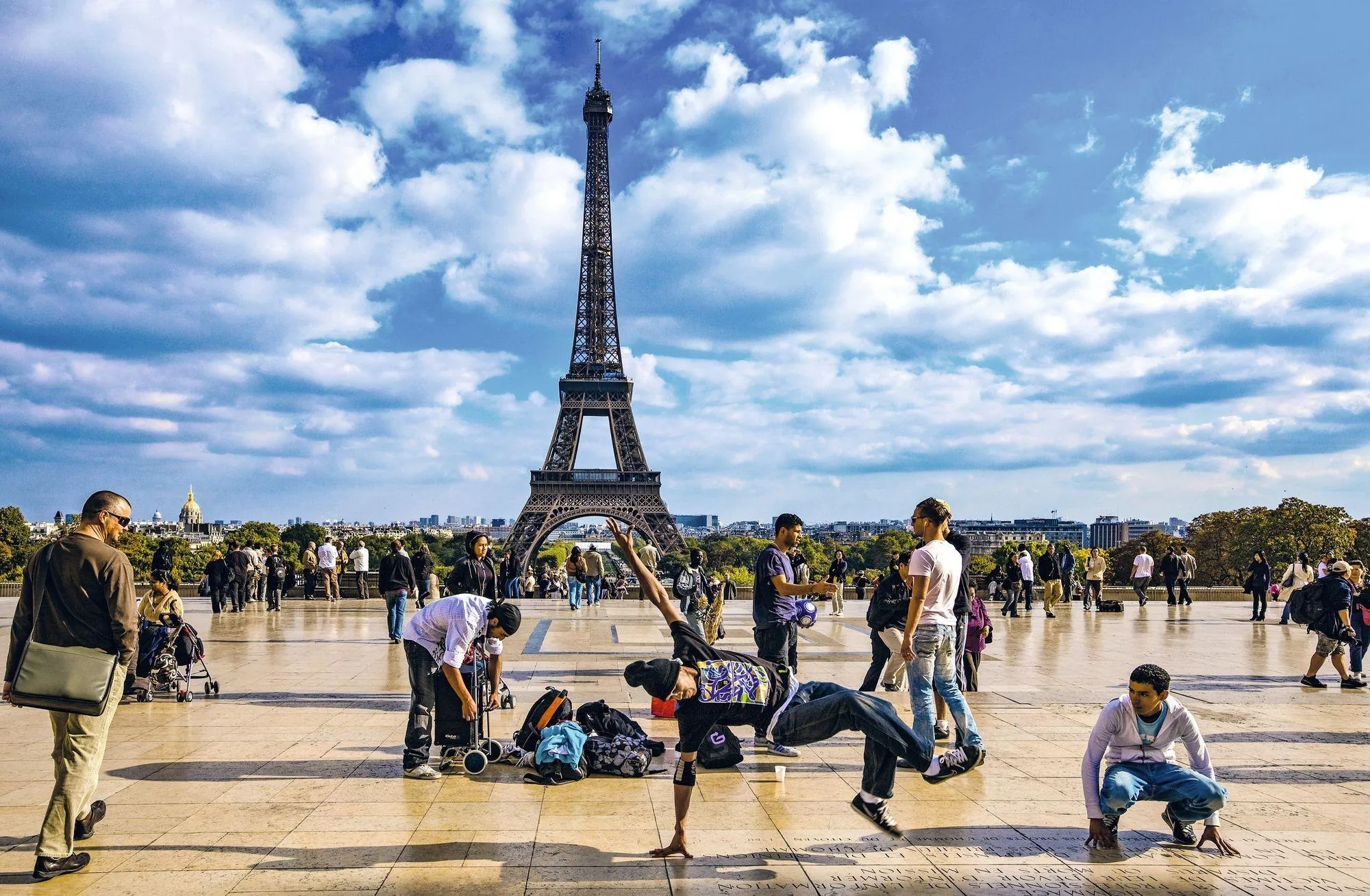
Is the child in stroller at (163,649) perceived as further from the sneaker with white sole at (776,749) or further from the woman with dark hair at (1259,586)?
the woman with dark hair at (1259,586)

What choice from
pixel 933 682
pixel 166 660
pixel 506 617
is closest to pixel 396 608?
pixel 166 660

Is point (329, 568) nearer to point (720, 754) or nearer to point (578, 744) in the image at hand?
point (578, 744)

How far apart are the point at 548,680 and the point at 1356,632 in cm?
912

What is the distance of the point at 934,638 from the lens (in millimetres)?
6152

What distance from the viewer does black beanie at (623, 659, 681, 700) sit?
421 cm

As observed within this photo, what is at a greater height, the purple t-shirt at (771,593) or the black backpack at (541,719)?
the purple t-shirt at (771,593)

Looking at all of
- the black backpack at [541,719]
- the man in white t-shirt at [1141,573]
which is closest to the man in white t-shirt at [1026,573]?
the man in white t-shirt at [1141,573]

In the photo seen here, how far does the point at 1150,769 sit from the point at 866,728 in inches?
68.2

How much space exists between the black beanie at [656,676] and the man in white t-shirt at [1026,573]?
1863cm

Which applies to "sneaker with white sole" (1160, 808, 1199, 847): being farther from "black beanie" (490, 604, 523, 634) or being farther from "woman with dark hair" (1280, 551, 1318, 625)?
"woman with dark hair" (1280, 551, 1318, 625)

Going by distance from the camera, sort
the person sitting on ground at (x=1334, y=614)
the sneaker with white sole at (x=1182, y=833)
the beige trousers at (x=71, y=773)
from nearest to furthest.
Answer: the beige trousers at (x=71, y=773)
the sneaker with white sole at (x=1182, y=833)
the person sitting on ground at (x=1334, y=614)

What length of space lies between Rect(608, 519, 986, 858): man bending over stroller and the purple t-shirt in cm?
235

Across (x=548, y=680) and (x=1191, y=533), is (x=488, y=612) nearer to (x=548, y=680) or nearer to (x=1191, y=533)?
(x=548, y=680)

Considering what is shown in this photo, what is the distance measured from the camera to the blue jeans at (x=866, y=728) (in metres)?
4.61
